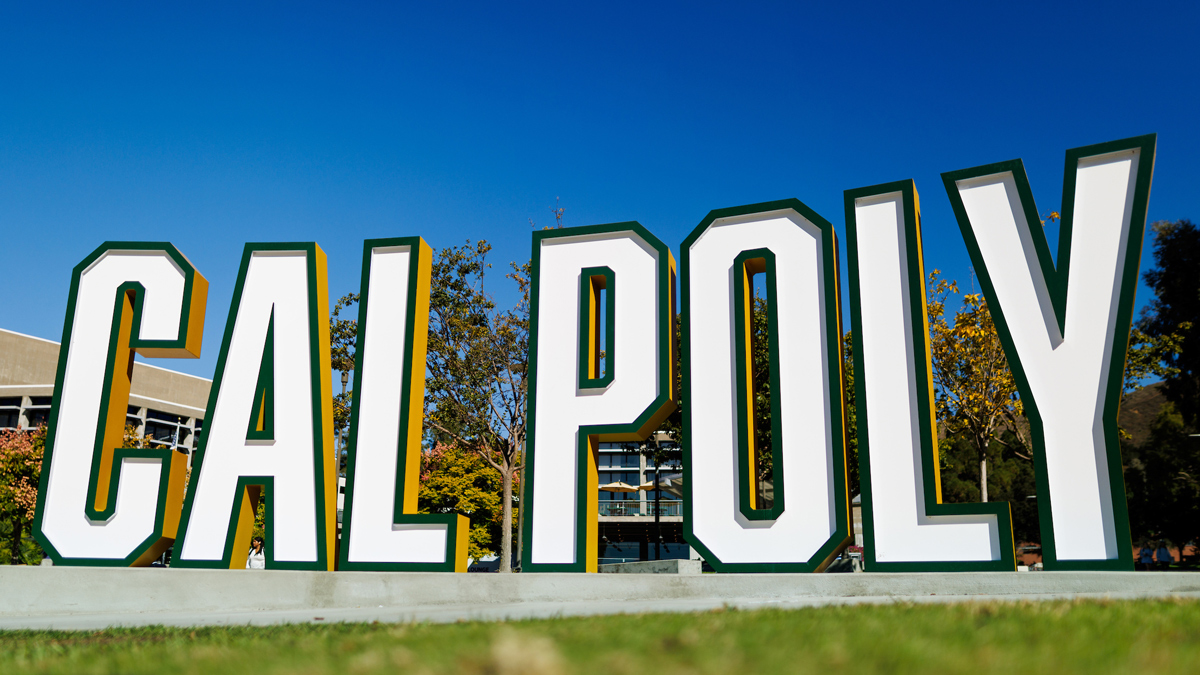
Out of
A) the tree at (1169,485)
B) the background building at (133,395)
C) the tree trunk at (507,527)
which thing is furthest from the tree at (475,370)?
the background building at (133,395)

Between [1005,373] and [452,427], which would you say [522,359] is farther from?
[1005,373]

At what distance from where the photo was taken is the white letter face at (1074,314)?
992 centimetres

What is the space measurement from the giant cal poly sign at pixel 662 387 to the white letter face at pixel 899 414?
0.10ft

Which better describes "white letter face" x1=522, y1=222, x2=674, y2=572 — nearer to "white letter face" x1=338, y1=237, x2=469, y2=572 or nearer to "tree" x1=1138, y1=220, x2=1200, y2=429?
"white letter face" x1=338, y1=237, x2=469, y2=572

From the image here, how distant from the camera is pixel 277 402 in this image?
12727mm

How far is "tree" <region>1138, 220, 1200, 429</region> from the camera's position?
32.1 m

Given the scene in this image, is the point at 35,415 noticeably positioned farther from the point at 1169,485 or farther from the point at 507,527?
the point at 1169,485

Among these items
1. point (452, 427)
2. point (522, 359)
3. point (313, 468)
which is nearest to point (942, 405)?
point (522, 359)

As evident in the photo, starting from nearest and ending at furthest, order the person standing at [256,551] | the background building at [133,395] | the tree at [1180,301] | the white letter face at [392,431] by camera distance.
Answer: the white letter face at [392,431] → the tree at [1180,301] → the person standing at [256,551] → the background building at [133,395]

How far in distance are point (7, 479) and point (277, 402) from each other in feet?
100

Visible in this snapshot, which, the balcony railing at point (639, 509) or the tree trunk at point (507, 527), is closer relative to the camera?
the tree trunk at point (507, 527)

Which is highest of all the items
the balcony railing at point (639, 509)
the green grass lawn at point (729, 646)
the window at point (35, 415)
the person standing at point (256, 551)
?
the window at point (35, 415)

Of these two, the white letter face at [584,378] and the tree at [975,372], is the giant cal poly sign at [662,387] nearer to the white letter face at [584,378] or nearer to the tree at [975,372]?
the white letter face at [584,378]

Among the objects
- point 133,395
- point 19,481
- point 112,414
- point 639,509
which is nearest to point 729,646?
point 112,414
